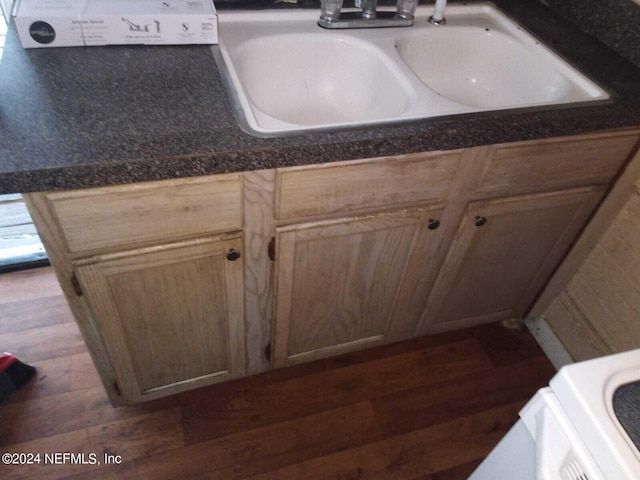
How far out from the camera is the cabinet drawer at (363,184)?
95cm

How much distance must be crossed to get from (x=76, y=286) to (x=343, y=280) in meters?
0.59

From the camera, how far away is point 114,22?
1.01 metres

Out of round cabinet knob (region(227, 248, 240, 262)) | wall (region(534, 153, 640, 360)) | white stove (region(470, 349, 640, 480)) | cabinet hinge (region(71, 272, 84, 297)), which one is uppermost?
white stove (region(470, 349, 640, 480))

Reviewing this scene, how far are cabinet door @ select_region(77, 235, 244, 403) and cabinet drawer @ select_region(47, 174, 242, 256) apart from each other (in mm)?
44

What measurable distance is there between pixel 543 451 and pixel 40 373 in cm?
140

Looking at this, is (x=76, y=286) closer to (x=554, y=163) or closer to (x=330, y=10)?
(x=330, y=10)

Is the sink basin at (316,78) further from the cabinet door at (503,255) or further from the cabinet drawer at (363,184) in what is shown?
the cabinet door at (503,255)

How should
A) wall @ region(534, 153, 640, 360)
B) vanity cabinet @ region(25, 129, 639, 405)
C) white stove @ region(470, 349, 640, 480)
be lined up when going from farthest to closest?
wall @ region(534, 153, 640, 360) < vanity cabinet @ region(25, 129, 639, 405) < white stove @ region(470, 349, 640, 480)

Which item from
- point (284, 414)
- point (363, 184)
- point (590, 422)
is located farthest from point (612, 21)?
point (284, 414)

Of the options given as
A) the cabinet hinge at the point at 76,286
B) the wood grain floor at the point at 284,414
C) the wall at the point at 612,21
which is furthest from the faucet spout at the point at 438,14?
the cabinet hinge at the point at 76,286

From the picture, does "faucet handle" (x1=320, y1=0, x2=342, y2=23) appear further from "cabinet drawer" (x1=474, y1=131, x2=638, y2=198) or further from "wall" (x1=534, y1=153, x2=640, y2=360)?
"wall" (x1=534, y1=153, x2=640, y2=360)

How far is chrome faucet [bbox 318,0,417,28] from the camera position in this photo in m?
1.23

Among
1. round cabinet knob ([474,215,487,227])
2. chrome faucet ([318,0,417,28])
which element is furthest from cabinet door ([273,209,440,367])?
chrome faucet ([318,0,417,28])

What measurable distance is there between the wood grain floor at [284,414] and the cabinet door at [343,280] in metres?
0.15
